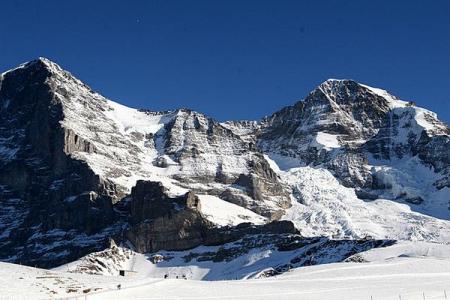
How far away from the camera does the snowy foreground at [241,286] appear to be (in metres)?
72.5

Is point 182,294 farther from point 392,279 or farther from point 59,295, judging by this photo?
point 392,279

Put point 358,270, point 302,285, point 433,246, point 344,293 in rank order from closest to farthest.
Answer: point 344,293 < point 302,285 < point 358,270 < point 433,246

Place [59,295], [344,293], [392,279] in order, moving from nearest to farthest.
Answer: [59,295] < [344,293] < [392,279]

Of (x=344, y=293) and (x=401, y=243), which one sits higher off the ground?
(x=401, y=243)

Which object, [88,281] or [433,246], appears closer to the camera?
[88,281]

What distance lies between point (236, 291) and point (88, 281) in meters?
13.9

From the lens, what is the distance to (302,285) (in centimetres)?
8338

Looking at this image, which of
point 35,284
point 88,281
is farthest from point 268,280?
point 35,284

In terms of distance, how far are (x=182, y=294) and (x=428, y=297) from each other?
20.5 m

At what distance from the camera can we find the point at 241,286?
81.1 metres

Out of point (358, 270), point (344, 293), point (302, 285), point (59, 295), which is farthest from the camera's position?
point (358, 270)

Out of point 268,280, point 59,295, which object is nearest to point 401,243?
point 268,280

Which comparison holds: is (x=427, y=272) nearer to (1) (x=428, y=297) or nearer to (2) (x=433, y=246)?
(1) (x=428, y=297)

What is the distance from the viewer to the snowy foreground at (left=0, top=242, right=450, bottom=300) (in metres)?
72.5
